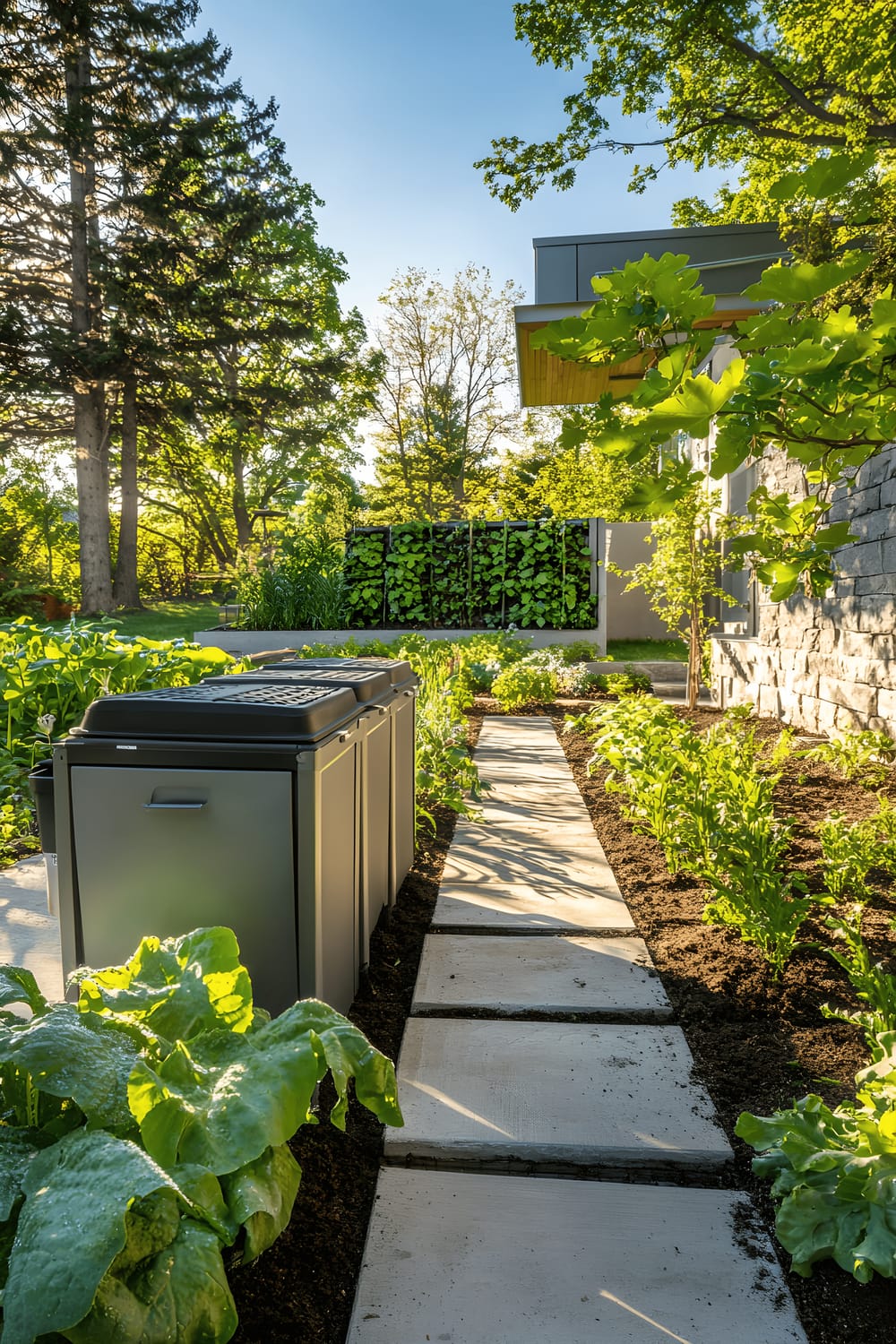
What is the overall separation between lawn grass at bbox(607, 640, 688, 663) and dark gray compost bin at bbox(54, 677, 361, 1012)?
873cm

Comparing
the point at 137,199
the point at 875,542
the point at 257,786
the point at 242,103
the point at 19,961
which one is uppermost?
the point at 242,103

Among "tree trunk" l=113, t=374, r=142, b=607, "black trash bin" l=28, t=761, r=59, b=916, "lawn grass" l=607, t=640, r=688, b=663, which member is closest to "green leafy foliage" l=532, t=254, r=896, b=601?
"black trash bin" l=28, t=761, r=59, b=916

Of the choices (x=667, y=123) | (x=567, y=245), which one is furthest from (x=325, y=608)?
(x=667, y=123)

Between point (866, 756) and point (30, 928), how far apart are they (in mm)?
3487

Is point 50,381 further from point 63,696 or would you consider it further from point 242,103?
point 63,696

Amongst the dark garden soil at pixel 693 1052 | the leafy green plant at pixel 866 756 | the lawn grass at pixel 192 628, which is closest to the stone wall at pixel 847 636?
the leafy green plant at pixel 866 756

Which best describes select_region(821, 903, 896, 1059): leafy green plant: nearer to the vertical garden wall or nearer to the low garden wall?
the low garden wall

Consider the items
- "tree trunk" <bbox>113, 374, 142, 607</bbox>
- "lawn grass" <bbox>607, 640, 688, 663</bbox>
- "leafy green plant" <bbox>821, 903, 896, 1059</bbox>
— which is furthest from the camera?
"tree trunk" <bbox>113, 374, 142, 607</bbox>

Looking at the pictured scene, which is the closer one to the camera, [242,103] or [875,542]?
[875,542]

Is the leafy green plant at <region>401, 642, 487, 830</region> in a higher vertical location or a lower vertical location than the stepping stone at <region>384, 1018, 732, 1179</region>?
higher

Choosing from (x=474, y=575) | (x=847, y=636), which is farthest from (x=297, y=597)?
(x=847, y=636)

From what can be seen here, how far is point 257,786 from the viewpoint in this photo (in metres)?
1.59

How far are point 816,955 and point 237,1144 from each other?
1758mm

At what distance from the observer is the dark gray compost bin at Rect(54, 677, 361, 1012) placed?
1595 millimetres
